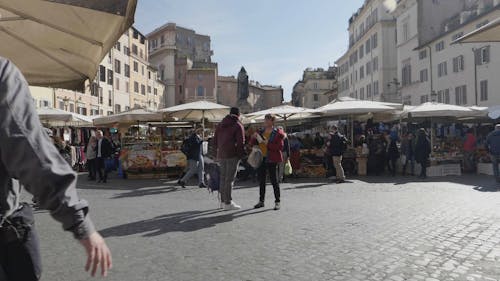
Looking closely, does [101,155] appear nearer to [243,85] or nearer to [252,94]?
[243,85]

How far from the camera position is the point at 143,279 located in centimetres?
455

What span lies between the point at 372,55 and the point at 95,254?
6469cm

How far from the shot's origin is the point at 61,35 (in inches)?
166

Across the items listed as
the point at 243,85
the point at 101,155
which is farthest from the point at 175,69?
the point at 101,155

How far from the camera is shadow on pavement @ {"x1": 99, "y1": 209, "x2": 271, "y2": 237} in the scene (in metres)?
6.89

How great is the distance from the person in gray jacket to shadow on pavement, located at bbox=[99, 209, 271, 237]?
4894mm

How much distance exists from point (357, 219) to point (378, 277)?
3135mm

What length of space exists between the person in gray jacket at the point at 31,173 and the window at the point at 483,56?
128 feet

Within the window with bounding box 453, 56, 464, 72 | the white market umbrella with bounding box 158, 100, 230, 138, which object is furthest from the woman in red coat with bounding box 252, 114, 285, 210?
the window with bounding box 453, 56, 464, 72

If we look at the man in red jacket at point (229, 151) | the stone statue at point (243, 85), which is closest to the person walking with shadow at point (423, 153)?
the man in red jacket at point (229, 151)

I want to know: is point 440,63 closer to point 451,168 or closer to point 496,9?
point 496,9

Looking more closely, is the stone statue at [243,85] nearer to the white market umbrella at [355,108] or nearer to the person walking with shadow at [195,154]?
the white market umbrella at [355,108]

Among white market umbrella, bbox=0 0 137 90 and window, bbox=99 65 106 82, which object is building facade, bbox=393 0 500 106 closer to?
window, bbox=99 65 106 82

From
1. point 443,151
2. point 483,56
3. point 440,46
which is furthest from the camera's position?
point 440,46
